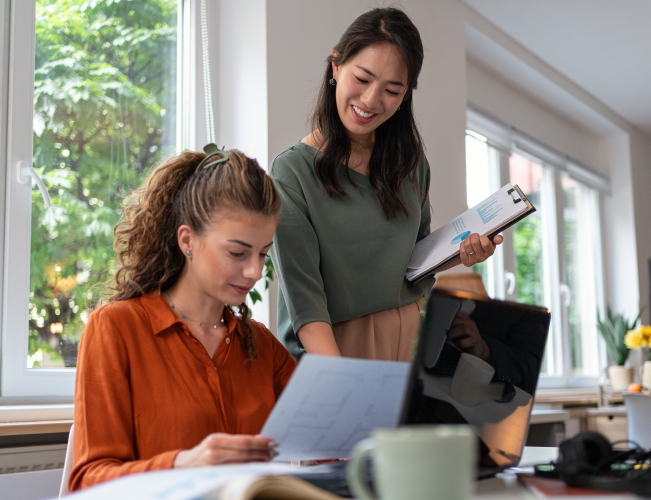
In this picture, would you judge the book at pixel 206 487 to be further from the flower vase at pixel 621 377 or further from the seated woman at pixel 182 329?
the flower vase at pixel 621 377

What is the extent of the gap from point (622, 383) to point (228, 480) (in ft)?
15.0

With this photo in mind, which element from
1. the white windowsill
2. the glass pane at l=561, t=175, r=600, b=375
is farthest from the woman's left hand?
the glass pane at l=561, t=175, r=600, b=375

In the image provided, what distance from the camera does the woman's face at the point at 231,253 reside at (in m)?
1.21

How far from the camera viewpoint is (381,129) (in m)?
1.72

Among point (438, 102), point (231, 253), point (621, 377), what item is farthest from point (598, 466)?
point (621, 377)

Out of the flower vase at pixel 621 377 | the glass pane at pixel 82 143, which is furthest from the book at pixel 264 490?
the flower vase at pixel 621 377

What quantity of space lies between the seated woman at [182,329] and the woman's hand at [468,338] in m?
0.45

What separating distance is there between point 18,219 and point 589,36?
137 inches

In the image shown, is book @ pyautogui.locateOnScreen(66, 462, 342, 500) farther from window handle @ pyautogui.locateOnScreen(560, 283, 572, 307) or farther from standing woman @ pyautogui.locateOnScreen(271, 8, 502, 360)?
window handle @ pyautogui.locateOnScreen(560, 283, 572, 307)

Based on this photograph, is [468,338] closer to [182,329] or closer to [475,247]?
[182,329]

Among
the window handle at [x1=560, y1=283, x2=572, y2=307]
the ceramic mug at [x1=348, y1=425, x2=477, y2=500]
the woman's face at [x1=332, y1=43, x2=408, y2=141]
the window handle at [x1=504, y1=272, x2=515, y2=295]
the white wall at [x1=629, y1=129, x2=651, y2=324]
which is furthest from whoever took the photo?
the white wall at [x1=629, y1=129, x2=651, y2=324]

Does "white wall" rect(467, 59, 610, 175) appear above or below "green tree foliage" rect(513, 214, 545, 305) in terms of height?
above

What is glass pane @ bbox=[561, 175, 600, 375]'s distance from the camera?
19.0 ft

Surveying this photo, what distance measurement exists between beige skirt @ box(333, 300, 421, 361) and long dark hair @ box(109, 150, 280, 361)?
10.3 inches
